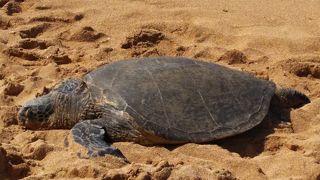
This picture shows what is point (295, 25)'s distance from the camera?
5188 millimetres

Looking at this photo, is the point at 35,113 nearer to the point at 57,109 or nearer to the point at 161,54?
the point at 57,109

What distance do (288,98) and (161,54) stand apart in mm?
1161

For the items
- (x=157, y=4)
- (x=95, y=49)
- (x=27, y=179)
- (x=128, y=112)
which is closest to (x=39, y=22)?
(x=95, y=49)

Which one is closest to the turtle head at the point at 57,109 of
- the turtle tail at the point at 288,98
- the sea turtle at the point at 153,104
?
the sea turtle at the point at 153,104

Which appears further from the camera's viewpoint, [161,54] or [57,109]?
[161,54]

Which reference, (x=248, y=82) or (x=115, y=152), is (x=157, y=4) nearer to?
(x=248, y=82)

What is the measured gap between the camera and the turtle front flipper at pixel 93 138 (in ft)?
9.76

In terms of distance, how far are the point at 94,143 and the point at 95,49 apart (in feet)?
5.19

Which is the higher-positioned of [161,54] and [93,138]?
[93,138]

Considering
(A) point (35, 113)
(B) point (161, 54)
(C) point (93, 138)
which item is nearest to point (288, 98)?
(B) point (161, 54)

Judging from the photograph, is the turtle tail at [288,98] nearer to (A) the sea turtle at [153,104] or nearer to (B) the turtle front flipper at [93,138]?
(A) the sea turtle at [153,104]

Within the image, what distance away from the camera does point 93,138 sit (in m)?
3.16

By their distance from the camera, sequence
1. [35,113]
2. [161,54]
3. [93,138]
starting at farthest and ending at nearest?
[161,54] < [35,113] < [93,138]

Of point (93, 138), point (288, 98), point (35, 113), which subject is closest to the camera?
point (93, 138)
